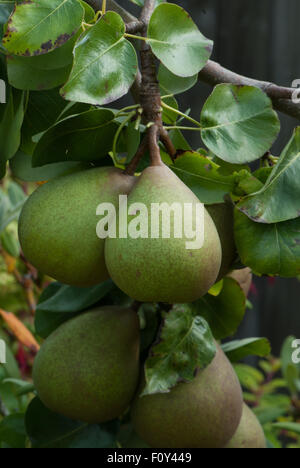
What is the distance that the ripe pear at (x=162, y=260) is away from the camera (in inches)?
17.6

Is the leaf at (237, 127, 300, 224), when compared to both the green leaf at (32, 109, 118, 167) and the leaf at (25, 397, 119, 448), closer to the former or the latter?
the green leaf at (32, 109, 118, 167)

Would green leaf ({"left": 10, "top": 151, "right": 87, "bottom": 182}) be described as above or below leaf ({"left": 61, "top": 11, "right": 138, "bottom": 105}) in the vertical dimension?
below

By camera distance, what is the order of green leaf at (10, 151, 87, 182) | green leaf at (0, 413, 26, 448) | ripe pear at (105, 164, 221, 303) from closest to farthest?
ripe pear at (105, 164, 221, 303) < green leaf at (10, 151, 87, 182) < green leaf at (0, 413, 26, 448)

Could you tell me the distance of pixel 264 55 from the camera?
7.07 feet

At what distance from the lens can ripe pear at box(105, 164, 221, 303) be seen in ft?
1.46

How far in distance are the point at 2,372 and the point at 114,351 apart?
0.44m

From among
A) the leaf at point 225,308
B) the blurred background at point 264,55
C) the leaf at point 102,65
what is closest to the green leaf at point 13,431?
the leaf at point 225,308

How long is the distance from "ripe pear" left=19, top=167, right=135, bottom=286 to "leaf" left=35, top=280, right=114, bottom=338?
0.58ft

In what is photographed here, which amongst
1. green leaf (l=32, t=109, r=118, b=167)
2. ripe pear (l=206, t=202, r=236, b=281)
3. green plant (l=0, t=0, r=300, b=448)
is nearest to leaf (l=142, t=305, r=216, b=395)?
green plant (l=0, t=0, r=300, b=448)

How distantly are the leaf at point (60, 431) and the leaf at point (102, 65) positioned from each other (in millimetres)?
413

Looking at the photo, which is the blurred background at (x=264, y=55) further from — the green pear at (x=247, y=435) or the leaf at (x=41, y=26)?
the leaf at (x=41, y=26)
